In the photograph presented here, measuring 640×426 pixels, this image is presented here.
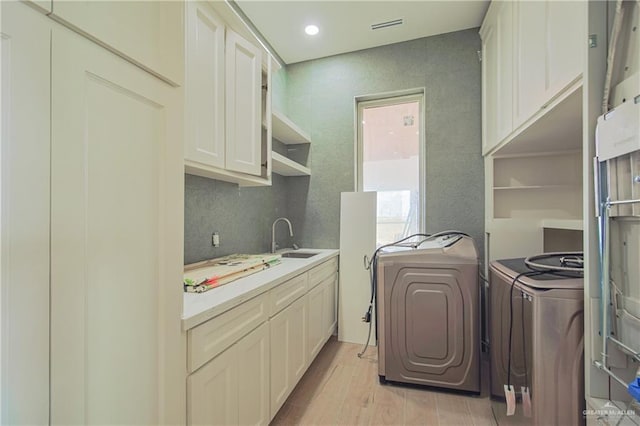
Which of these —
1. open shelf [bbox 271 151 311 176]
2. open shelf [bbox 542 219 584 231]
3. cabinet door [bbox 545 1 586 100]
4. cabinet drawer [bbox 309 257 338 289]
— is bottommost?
cabinet drawer [bbox 309 257 338 289]

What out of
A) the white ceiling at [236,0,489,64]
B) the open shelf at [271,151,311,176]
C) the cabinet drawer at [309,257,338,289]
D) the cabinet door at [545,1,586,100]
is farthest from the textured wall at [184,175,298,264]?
the cabinet door at [545,1,586,100]

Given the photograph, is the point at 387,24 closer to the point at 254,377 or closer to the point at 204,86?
the point at 204,86

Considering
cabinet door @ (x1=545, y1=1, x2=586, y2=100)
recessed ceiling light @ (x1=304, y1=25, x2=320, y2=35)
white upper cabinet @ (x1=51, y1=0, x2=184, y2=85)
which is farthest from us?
recessed ceiling light @ (x1=304, y1=25, x2=320, y2=35)

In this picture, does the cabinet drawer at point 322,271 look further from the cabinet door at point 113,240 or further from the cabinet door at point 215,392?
the cabinet door at point 113,240

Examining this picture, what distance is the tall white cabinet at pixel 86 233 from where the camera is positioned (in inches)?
22.4

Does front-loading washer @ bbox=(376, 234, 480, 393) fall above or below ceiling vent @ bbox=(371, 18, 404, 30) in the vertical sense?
below

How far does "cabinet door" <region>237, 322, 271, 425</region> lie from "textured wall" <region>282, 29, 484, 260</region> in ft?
5.97

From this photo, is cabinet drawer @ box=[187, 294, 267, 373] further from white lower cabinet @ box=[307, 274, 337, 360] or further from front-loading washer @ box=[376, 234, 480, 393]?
front-loading washer @ box=[376, 234, 480, 393]

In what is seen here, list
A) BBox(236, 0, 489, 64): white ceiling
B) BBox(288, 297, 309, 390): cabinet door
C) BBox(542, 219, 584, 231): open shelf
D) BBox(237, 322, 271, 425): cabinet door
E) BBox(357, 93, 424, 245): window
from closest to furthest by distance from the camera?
BBox(237, 322, 271, 425): cabinet door, BBox(542, 219, 584, 231): open shelf, BBox(288, 297, 309, 390): cabinet door, BBox(236, 0, 489, 64): white ceiling, BBox(357, 93, 424, 245): window

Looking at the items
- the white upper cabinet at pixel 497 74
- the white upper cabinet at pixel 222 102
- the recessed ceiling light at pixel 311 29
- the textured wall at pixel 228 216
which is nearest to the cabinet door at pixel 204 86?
the white upper cabinet at pixel 222 102

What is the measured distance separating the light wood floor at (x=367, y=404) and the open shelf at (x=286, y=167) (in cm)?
184

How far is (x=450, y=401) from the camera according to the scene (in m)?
1.97

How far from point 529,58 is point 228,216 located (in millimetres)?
2334

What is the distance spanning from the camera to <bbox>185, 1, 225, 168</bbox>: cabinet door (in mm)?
1508
